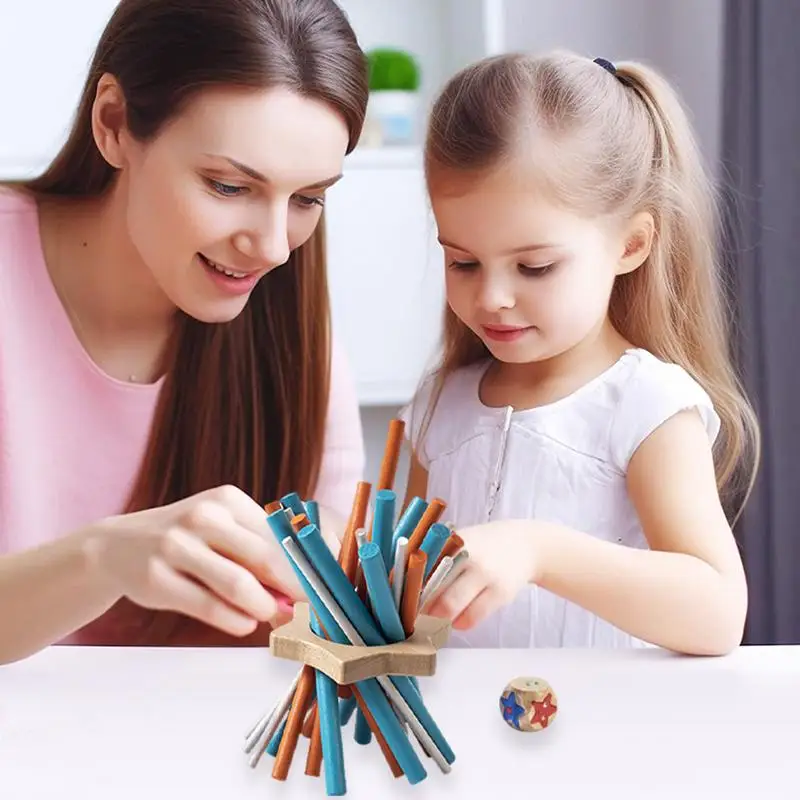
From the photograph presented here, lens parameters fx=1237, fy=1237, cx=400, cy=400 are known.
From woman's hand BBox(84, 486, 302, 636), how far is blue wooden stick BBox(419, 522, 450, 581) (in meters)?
0.10

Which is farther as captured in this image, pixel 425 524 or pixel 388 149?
pixel 388 149

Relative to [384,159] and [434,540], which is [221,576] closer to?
[434,540]

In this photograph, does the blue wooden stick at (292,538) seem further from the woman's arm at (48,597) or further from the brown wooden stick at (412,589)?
the woman's arm at (48,597)

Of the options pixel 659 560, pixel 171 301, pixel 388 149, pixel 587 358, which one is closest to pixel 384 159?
pixel 388 149

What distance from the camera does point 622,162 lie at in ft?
3.15

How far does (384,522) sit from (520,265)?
37 centimetres

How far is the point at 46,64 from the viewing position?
7.52ft

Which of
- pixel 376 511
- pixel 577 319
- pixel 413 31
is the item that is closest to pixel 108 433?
pixel 577 319

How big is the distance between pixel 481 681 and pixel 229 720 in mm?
159

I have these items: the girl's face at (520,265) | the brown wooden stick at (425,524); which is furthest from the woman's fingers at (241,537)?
the girl's face at (520,265)

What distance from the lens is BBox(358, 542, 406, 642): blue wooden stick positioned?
57cm

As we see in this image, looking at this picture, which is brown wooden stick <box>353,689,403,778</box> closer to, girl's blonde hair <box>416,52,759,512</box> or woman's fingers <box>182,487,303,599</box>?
woman's fingers <box>182,487,303,599</box>

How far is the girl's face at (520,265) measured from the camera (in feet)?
2.96

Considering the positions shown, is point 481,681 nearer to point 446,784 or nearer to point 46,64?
point 446,784
